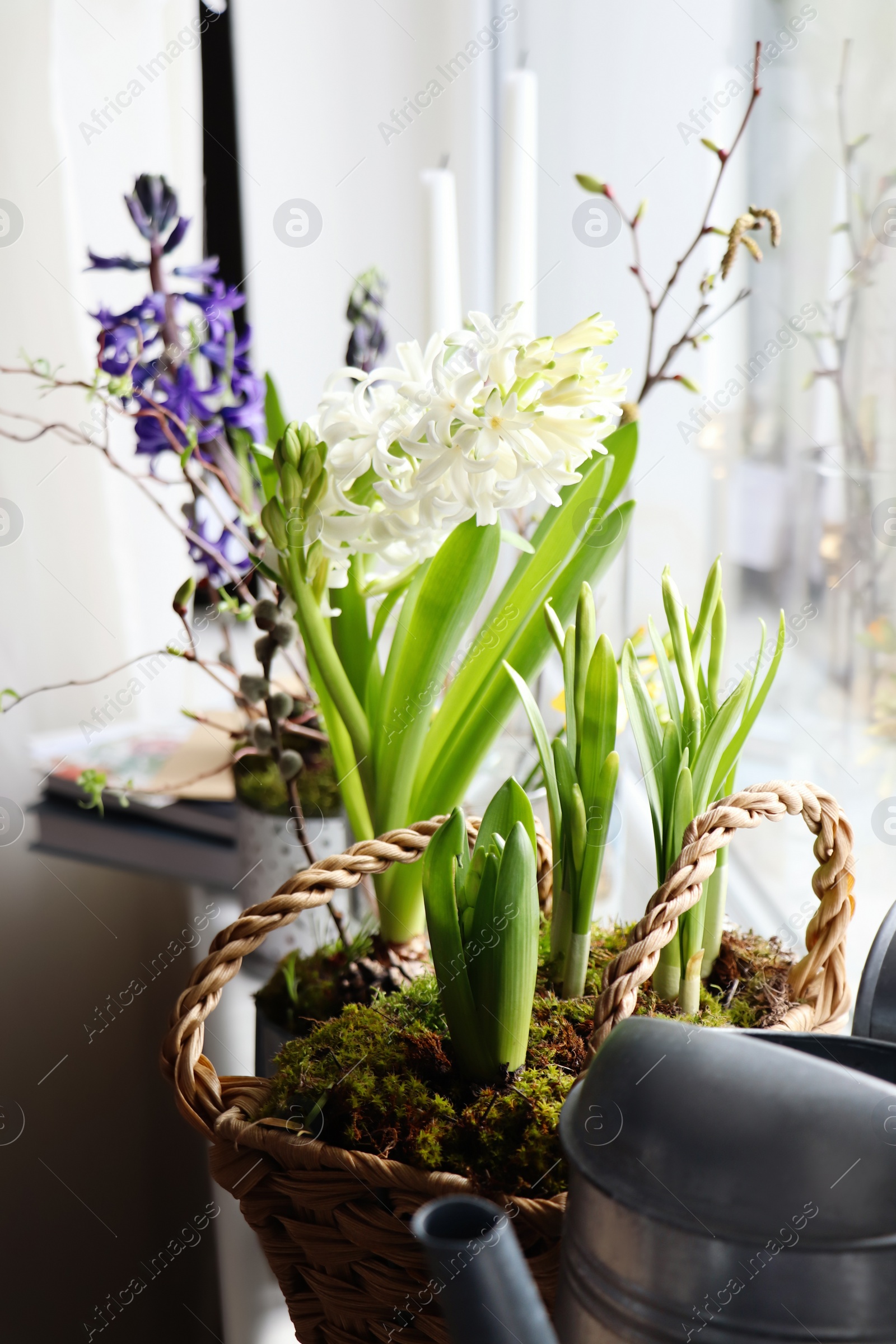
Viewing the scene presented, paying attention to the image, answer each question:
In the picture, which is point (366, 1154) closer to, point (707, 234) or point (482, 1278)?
point (482, 1278)

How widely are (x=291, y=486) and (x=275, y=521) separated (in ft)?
0.08

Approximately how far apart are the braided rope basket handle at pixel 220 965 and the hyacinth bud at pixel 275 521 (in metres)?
0.15

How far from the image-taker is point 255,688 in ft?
1.86

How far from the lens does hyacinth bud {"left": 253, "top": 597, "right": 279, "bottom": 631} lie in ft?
1.76

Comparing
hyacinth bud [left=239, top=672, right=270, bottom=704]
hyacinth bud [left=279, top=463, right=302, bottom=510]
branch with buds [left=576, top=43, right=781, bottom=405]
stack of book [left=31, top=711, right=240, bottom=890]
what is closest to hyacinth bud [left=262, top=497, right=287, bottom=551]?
hyacinth bud [left=279, top=463, right=302, bottom=510]

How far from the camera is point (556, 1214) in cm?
32

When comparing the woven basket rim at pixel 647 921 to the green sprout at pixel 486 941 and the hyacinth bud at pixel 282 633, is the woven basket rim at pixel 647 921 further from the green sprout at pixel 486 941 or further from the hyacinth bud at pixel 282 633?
the hyacinth bud at pixel 282 633

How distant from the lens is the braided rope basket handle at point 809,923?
33cm

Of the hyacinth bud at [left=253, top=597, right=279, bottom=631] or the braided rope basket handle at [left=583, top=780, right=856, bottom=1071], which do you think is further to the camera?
the hyacinth bud at [left=253, top=597, right=279, bottom=631]

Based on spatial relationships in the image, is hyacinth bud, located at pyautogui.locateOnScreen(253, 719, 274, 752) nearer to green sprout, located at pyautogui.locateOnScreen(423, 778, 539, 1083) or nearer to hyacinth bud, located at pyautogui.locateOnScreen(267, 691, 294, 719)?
hyacinth bud, located at pyautogui.locateOnScreen(267, 691, 294, 719)

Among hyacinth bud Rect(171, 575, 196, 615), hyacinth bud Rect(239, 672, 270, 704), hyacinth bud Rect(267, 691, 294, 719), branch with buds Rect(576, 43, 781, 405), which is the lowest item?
hyacinth bud Rect(267, 691, 294, 719)

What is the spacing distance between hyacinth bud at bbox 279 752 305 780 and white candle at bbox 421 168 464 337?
335 millimetres

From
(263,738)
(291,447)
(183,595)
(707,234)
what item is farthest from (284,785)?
(707,234)

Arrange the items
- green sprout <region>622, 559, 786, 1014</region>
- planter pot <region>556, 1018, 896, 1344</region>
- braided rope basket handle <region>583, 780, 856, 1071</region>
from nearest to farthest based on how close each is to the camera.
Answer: planter pot <region>556, 1018, 896, 1344</region> < braided rope basket handle <region>583, 780, 856, 1071</region> < green sprout <region>622, 559, 786, 1014</region>
